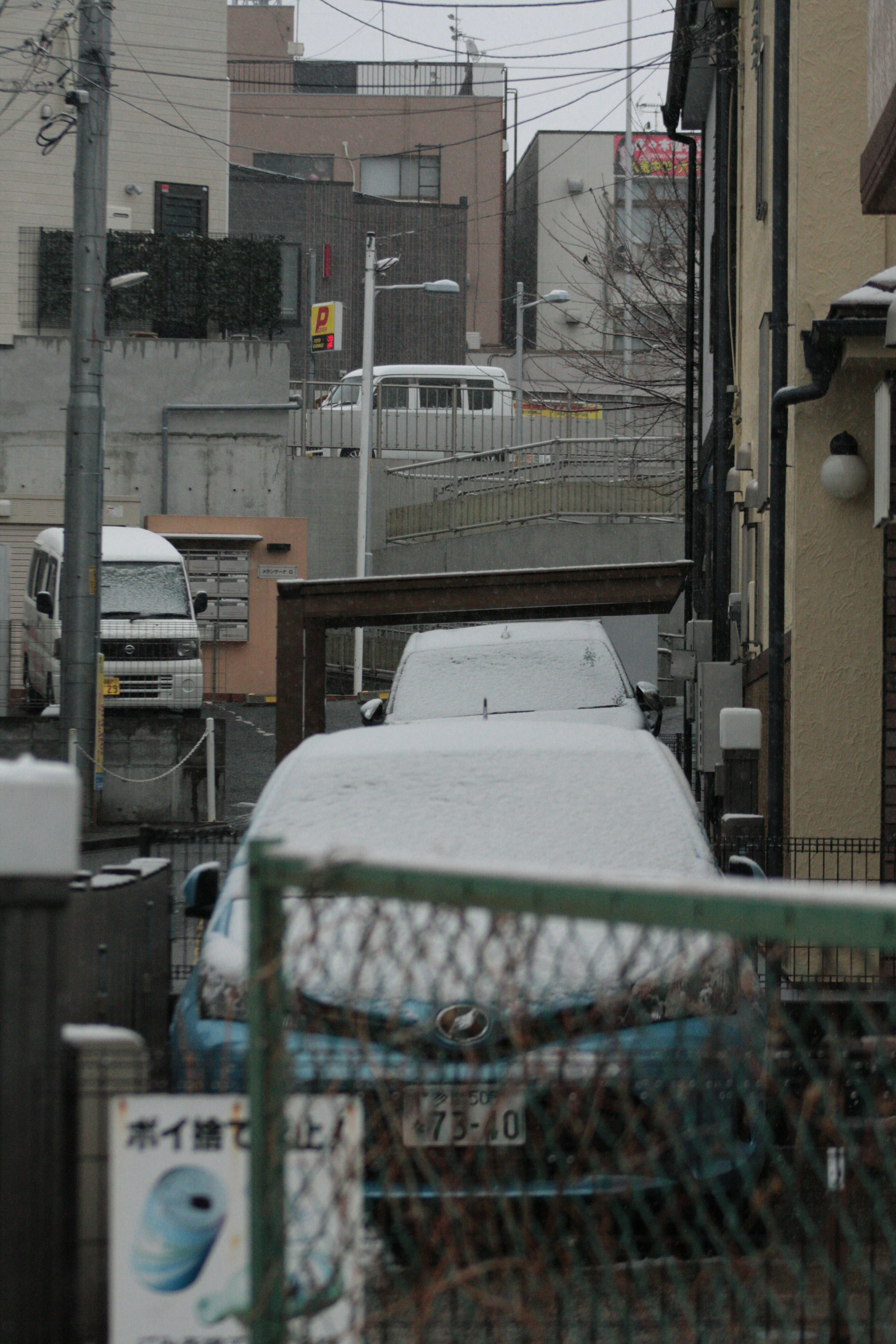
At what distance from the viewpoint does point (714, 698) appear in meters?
12.6

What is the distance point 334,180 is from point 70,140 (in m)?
17.0

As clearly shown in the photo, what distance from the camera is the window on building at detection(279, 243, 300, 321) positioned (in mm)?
42562

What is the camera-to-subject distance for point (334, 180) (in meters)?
54.0

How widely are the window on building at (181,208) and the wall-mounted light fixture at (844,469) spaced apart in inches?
1182

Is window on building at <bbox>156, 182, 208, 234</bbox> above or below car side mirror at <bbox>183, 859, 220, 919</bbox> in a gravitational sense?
above

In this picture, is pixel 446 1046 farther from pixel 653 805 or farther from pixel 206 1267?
pixel 653 805

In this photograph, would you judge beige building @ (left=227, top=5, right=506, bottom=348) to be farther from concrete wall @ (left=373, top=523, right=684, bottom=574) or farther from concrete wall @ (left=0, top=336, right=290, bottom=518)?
concrete wall @ (left=373, top=523, right=684, bottom=574)

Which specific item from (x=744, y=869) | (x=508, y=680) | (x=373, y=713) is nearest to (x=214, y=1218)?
(x=744, y=869)

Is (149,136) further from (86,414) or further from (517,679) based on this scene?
(517,679)

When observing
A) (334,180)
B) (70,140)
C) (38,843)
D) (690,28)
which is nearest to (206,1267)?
(38,843)

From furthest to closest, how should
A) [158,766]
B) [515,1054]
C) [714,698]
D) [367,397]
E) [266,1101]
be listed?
[367,397]
[158,766]
[714,698]
[515,1054]
[266,1101]

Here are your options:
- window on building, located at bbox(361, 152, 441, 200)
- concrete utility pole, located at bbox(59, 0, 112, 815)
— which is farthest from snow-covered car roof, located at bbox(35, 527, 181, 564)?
window on building, located at bbox(361, 152, 441, 200)

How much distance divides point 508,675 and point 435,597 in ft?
6.95

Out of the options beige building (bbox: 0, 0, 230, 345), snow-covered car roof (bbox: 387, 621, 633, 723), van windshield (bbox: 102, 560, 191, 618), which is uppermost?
beige building (bbox: 0, 0, 230, 345)
